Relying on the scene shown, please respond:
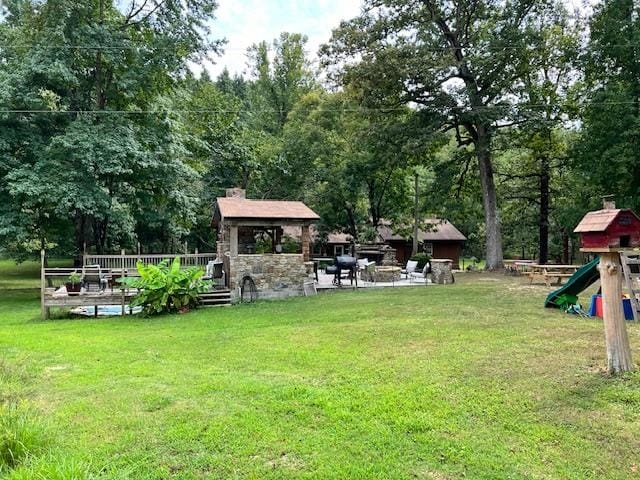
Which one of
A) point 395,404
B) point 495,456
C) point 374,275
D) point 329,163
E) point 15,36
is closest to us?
point 495,456

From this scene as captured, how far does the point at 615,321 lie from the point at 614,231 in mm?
924

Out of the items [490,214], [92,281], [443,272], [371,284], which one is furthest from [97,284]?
[490,214]

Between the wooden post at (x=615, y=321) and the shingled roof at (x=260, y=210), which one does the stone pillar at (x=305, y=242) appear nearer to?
the shingled roof at (x=260, y=210)

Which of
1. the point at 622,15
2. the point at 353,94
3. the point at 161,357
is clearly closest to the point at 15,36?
the point at 353,94

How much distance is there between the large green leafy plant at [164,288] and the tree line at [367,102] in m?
5.45

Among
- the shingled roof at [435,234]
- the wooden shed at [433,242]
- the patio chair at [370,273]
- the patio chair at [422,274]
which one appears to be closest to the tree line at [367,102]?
the patio chair at [422,274]

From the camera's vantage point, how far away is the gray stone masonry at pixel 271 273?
1230 cm

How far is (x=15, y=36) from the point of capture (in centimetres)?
1723

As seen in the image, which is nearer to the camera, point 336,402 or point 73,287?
point 336,402

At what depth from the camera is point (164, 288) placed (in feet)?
33.8

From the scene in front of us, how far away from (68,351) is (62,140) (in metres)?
9.80

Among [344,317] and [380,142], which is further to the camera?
[380,142]

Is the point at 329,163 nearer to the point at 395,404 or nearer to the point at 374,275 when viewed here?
the point at 374,275

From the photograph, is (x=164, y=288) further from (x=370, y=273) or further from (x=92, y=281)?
(x=370, y=273)
